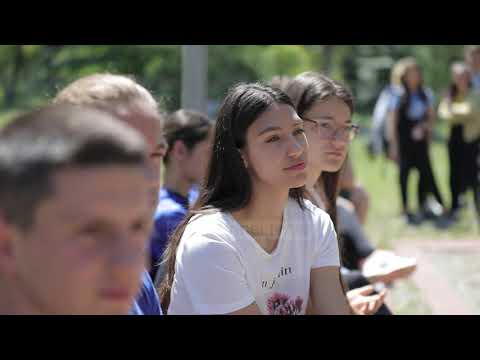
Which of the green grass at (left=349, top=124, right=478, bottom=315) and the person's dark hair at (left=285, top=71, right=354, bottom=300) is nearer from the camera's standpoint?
the person's dark hair at (left=285, top=71, right=354, bottom=300)

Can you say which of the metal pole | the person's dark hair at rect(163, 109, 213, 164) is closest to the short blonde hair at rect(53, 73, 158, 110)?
the person's dark hair at rect(163, 109, 213, 164)

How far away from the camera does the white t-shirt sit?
6.81 ft

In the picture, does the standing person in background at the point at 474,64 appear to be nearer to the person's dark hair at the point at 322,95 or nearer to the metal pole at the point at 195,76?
the metal pole at the point at 195,76

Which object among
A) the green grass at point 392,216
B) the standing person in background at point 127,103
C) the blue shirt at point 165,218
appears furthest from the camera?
the green grass at point 392,216

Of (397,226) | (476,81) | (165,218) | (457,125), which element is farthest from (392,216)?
(165,218)

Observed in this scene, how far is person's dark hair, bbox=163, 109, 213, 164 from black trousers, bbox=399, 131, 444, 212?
19.1 feet

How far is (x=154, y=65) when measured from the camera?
12.2 meters

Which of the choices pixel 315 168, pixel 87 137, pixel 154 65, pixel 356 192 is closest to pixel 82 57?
pixel 154 65

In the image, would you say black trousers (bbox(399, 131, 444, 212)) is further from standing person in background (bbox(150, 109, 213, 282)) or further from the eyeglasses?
the eyeglasses

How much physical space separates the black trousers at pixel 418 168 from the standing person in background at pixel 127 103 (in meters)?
7.82

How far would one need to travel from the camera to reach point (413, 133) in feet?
30.1

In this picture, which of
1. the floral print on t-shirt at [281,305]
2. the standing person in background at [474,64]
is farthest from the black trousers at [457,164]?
the floral print on t-shirt at [281,305]

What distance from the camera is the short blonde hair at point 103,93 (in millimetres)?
1673
